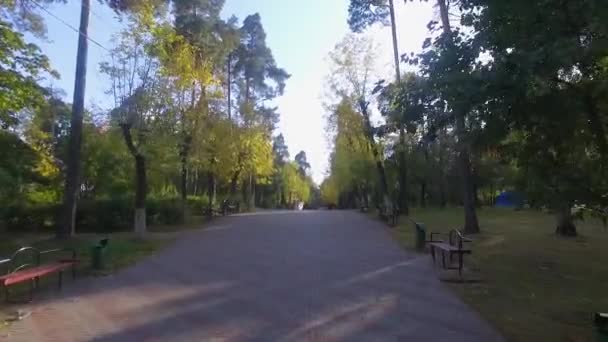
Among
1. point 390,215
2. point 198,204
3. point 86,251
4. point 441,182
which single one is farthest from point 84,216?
point 441,182

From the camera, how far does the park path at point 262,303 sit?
6.74 metres

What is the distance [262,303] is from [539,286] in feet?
18.0

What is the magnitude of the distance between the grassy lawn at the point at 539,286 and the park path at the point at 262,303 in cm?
54

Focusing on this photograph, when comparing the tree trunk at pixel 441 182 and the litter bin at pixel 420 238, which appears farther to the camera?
the tree trunk at pixel 441 182

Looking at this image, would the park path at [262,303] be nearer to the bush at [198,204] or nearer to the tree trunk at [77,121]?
the tree trunk at [77,121]

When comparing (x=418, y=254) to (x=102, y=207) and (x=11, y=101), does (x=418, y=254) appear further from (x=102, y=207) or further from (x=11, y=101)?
(x=102, y=207)

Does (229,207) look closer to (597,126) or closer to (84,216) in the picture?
(84,216)

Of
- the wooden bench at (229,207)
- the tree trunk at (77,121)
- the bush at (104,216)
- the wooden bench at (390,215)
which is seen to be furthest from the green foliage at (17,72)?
the wooden bench at (229,207)

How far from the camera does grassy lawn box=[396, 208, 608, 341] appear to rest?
7.31 metres

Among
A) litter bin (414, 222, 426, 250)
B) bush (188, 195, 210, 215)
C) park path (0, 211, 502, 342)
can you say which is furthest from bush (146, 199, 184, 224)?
litter bin (414, 222, 426, 250)

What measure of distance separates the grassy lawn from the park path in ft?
1.77

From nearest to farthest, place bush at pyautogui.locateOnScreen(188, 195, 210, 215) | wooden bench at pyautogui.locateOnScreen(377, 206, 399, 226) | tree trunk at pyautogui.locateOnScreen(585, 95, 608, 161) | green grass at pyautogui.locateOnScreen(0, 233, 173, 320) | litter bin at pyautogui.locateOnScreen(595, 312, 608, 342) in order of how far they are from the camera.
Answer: litter bin at pyautogui.locateOnScreen(595, 312, 608, 342) < tree trunk at pyautogui.locateOnScreen(585, 95, 608, 161) < green grass at pyautogui.locateOnScreen(0, 233, 173, 320) < wooden bench at pyautogui.locateOnScreen(377, 206, 399, 226) < bush at pyautogui.locateOnScreen(188, 195, 210, 215)

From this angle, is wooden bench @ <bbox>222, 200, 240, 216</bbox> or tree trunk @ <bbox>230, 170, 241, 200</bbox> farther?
tree trunk @ <bbox>230, 170, 241, 200</bbox>

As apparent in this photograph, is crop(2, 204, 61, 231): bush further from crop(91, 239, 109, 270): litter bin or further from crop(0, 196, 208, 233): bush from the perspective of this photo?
crop(91, 239, 109, 270): litter bin
